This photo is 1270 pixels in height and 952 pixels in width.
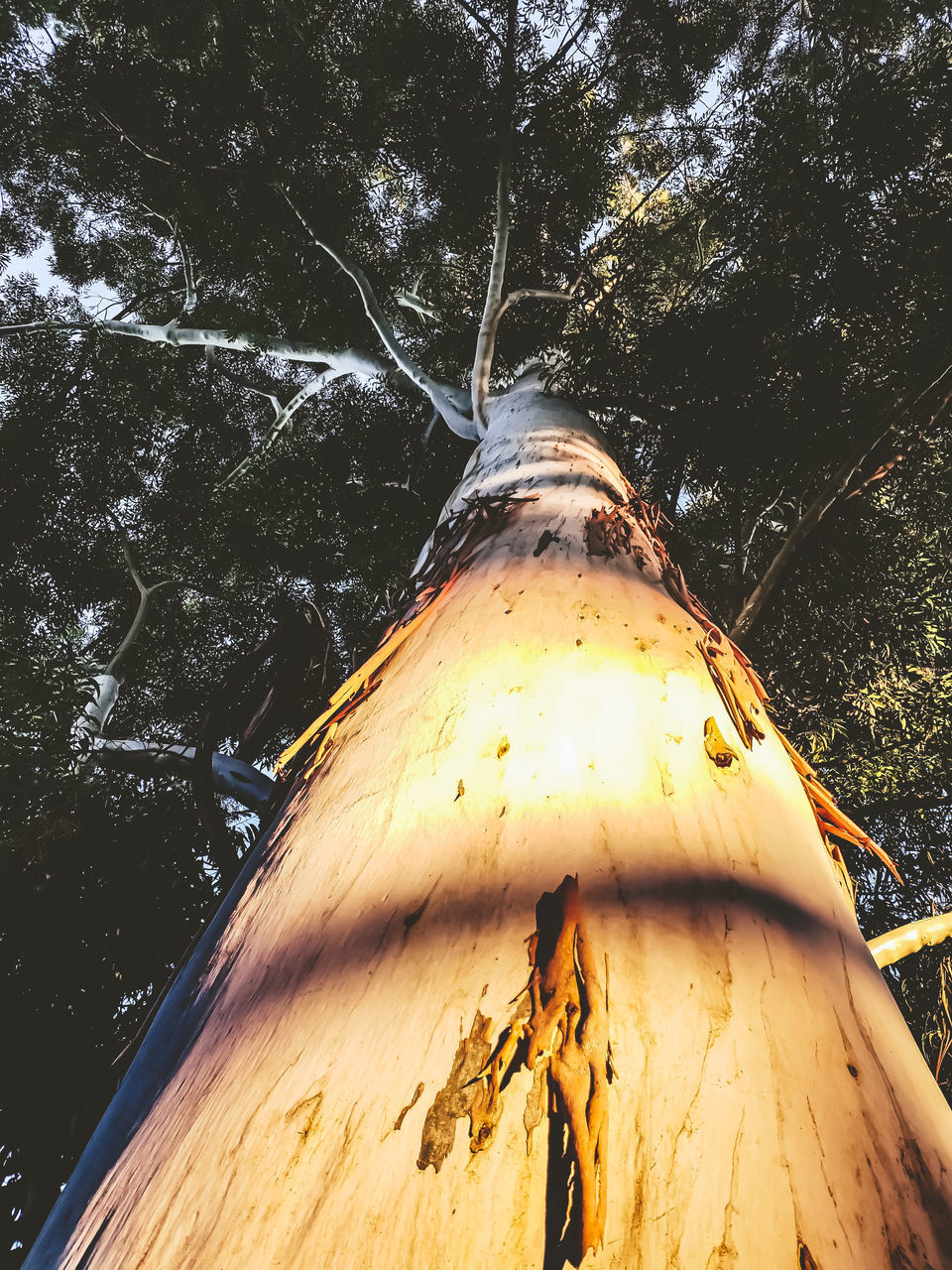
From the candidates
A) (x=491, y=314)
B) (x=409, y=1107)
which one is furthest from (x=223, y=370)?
(x=409, y=1107)

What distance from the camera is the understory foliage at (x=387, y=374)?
309 centimetres

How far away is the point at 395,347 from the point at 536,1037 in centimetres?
511

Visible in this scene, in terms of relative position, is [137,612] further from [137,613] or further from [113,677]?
[113,677]

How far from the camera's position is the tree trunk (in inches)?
14.5

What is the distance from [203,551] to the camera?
6.64 metres

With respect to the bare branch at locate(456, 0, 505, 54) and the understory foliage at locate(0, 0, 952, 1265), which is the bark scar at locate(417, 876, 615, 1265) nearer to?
the understory foliage at locate(0, 0, 952, 1265)

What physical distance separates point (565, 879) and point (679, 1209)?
0.21 metres

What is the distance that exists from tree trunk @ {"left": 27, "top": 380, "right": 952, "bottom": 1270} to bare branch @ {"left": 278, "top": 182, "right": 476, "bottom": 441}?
143 inches

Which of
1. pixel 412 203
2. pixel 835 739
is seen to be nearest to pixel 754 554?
pixel 835 739

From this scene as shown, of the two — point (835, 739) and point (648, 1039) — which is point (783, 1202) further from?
point (835, 739)

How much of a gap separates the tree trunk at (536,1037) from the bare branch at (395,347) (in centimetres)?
364

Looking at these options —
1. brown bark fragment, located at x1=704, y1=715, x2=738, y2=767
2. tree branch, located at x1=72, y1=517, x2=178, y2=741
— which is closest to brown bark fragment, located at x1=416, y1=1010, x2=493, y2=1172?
brown bark fragment, located at x1=704, y1=715, x2=738, y2=767

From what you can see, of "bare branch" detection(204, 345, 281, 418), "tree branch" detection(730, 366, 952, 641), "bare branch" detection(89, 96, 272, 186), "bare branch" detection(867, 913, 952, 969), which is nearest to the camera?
"bare branch" detection(867, 913, 952, 969)

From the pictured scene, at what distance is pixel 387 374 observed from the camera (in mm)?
5719
